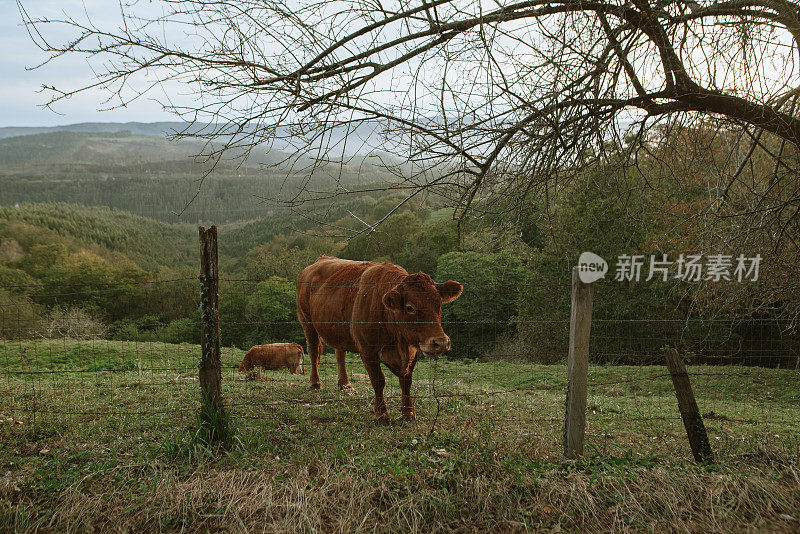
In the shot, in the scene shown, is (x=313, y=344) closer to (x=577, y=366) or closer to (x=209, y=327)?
(x=209, y=327)

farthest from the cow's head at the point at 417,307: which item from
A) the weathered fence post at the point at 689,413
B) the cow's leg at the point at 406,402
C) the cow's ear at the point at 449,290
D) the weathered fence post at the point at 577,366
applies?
the weathered fence post at the point at 689,413

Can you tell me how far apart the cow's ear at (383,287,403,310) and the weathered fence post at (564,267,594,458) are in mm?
1973

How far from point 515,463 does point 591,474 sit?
582 mm

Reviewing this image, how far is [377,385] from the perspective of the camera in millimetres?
6250

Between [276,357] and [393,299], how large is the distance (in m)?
6.93

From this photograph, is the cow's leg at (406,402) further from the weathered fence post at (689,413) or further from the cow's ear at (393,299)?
the weathered fence post at (689,413)

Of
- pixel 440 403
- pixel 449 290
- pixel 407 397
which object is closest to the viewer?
pixel 449 290

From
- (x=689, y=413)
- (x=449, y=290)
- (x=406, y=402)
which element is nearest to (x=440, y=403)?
(x=406, y=402)

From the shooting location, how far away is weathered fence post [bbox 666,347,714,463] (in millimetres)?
4535

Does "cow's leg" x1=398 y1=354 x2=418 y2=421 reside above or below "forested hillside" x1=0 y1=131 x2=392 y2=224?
below

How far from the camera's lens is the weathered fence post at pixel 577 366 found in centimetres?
438

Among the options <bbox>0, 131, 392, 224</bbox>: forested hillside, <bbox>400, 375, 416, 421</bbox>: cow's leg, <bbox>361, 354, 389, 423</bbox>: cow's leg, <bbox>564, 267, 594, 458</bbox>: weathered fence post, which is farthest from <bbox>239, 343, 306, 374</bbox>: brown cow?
<bbox>0, 131, 392, 224</bbox>: forested hillside

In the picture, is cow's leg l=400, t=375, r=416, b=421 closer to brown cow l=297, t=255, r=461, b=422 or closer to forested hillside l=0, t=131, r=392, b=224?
brown cow l=297, t=255, r=461, b=422

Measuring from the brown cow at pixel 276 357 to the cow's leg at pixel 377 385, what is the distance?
18.8ft
